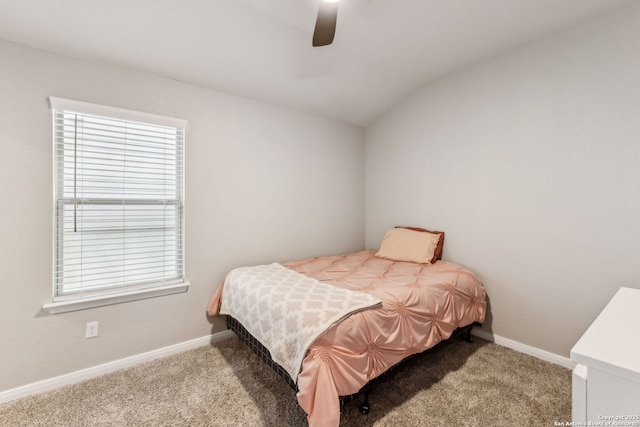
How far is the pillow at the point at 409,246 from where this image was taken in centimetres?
277

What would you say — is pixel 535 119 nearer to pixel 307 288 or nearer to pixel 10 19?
pixel 307 288

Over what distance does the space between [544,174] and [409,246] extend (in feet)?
4.11

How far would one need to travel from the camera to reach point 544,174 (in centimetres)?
222

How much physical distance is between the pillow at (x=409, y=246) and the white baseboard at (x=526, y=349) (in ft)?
2.64

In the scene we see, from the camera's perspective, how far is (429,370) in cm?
207

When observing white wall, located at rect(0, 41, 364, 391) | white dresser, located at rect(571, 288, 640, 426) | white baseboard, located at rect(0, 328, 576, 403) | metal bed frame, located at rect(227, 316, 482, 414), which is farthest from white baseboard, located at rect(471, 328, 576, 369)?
white wall, located at rect(0, 41, 364, 391)

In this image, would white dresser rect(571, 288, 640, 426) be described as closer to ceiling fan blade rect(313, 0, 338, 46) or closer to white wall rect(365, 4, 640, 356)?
white wall rect(365, 4, 640, 356)

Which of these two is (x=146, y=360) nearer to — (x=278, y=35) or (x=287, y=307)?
(x=287, y=307)

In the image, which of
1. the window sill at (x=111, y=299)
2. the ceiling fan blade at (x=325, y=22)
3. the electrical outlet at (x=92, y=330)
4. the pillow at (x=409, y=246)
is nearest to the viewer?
the ceiling fan blade at (x=325, y=22)

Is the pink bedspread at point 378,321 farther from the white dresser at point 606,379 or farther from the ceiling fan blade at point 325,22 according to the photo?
the ceiling fan blade at point 325,22

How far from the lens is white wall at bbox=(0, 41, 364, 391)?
1.78 meters

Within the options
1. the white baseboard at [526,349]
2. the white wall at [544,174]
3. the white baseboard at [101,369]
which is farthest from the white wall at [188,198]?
the white baseboard at [526,349]

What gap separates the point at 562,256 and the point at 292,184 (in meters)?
2.39

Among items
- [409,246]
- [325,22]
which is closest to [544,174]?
[409,246]
